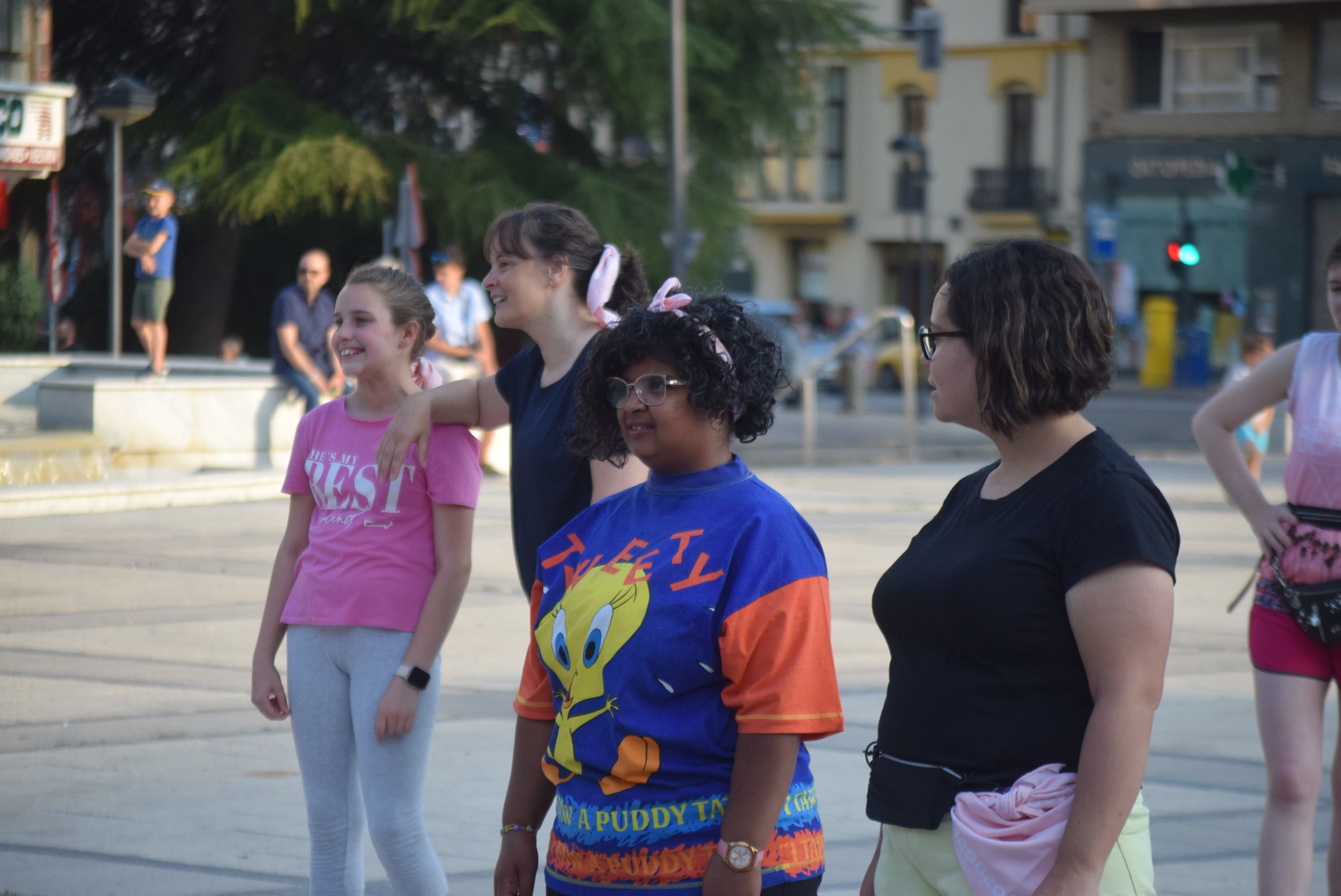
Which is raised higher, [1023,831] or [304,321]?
[304,321]

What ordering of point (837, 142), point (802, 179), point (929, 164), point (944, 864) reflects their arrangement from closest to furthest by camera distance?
point (944, 864) → point (929, 164) → point (837, 142) → point (802, 179)

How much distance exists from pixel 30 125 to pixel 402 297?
13.6m

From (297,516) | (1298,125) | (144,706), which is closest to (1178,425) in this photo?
(1298,125)

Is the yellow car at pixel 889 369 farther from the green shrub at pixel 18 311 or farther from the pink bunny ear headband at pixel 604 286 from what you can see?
the pink bunny ear headband at pixel 604 286

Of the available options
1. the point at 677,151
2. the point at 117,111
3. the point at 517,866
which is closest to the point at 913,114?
the point at 677,151

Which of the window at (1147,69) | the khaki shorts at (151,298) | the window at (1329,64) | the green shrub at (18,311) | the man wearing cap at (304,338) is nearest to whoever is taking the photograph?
the man wearing cap at (304,338)

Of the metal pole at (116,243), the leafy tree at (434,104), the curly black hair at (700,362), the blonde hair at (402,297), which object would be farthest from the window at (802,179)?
the curly black hair at (700,362)

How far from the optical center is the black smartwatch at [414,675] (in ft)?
12.2

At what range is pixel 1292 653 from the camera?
3.99m

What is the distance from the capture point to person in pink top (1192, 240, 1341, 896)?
3.96 m

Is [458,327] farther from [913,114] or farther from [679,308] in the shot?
[913,114]

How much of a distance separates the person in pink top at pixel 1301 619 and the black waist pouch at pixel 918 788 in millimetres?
1759

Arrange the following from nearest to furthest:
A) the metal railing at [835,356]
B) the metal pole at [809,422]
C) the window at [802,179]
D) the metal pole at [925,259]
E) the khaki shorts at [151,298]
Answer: the khaki shorts at [151,298] < the metal pole at [809,422] < the metal railing at [835,356] < the metal pole at [925,259] < the window at [802,179]

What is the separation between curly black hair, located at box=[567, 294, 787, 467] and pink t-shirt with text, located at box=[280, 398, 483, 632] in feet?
3.05
